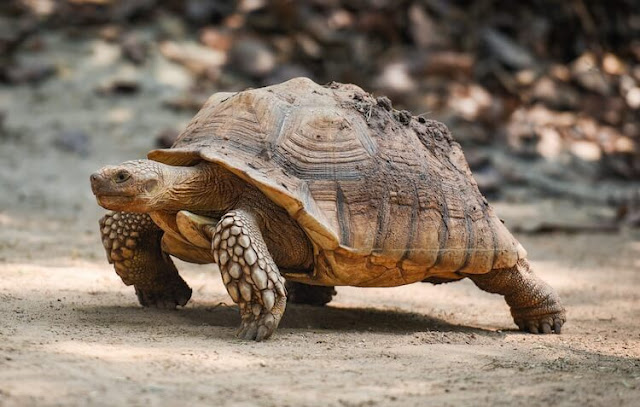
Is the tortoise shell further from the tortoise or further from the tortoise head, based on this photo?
the tortoise head

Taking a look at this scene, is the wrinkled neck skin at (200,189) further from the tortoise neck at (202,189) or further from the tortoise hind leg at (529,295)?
the tortoise hind leg at (529,295)

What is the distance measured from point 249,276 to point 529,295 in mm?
1607

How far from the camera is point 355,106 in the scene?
454 centimetres

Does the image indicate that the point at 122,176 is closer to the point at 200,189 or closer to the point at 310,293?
the point at 200,189

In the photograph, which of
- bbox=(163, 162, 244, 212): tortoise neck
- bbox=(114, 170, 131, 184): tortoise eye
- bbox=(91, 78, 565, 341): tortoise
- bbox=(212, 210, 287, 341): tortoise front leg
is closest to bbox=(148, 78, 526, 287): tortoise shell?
bbox=(91, 78, 565, 341): tortoise

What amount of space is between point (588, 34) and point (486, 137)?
3795mm

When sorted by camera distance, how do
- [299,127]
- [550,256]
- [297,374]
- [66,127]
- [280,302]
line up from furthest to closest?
[66,127] < [550,256] < [299,127] < [280,302] < [297,374]

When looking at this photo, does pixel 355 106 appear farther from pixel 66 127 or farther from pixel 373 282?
pixel 66 127

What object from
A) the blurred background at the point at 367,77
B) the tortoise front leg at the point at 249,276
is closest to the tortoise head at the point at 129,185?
the tortoise front leg at the point at 249,276

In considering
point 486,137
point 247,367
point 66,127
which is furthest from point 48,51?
point 247,367

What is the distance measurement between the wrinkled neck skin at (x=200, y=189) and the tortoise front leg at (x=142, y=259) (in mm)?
449

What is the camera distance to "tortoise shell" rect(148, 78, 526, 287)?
4113mm

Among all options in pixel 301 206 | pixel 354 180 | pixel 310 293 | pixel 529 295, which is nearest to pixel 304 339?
pixel 301 206

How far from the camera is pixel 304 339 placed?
13.0ft
